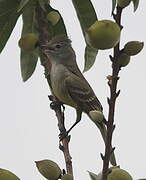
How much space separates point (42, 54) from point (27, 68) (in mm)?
206

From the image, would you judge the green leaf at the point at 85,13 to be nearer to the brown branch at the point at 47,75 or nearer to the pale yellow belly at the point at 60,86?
the brown branch at the point at 47,75

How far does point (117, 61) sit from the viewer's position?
1898mm

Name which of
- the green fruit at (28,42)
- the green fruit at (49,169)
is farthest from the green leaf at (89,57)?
the green fruit at (49,169)

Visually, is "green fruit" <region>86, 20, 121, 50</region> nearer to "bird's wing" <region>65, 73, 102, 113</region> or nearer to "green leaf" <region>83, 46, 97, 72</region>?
"green leaf" <region>83, 46, 97, 72</region>

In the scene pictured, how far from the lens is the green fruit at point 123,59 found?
193cm

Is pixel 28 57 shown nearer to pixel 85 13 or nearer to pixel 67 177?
pixel 85 13

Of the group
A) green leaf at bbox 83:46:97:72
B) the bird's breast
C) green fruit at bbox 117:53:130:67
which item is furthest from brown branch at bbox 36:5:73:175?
the bird's breast

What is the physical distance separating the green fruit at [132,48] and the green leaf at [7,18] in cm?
152

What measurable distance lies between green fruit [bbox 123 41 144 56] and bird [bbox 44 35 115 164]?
1887 millimetres

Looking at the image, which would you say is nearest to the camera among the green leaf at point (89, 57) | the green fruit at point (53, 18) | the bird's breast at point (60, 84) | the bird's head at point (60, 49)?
the green fruit at point (53, 18)

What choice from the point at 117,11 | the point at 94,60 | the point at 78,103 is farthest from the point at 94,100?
the point at 117,11

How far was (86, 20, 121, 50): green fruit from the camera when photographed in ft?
6.53

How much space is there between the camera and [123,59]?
6.46 ft

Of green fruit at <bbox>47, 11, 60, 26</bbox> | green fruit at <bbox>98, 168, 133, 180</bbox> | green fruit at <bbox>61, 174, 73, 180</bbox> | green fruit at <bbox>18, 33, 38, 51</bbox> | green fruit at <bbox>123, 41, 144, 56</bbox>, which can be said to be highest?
green fruit at <bbox>47, 11, 60, 26</bbox>
